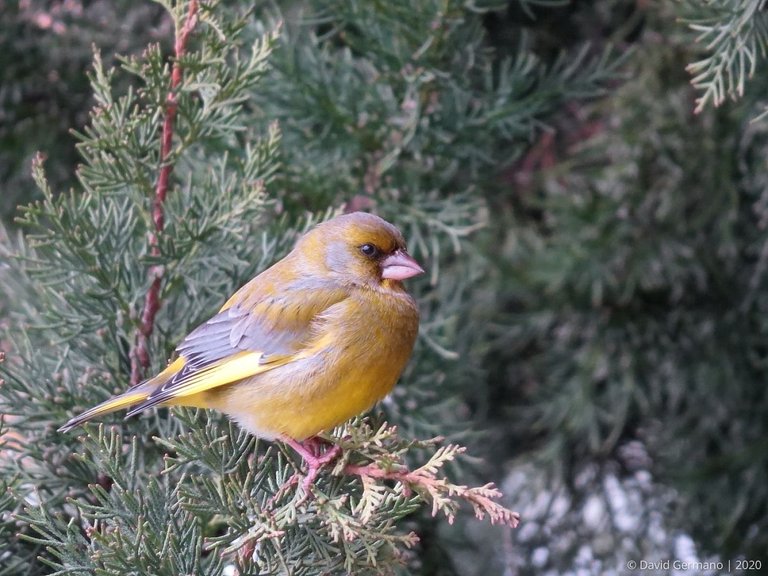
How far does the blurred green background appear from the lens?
3.42 meters

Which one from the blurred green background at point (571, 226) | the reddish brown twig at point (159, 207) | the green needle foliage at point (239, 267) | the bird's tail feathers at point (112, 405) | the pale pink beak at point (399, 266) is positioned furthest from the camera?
the blurred green background at point (571, 226)

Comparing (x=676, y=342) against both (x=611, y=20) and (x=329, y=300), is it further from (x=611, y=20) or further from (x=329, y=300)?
(x=329, y=300)

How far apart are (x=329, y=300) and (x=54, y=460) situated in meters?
0.90

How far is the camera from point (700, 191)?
3.72 metres

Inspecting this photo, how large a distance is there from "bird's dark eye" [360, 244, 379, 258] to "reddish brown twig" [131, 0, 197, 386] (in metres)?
0.66

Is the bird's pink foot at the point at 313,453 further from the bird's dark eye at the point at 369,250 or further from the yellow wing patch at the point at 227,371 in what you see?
the bird's dark eye at the point at 369,250

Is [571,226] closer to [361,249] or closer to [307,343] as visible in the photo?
[361,249]

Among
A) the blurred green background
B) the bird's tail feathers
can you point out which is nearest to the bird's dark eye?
the blurred green background

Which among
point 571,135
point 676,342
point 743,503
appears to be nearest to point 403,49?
point 571,135

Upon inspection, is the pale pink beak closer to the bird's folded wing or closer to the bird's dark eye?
the bird's dark eye

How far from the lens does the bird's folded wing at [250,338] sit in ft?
8.87

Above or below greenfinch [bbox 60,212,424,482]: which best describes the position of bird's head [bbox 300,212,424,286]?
above

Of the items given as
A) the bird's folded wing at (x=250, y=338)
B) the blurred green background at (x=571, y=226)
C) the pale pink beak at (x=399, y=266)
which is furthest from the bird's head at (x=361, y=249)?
the blurred green background at (x=571, y=226)

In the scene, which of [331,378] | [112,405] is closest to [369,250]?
[331,378]
